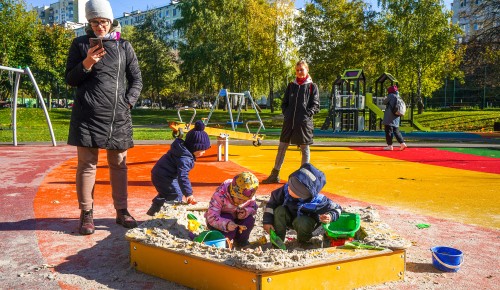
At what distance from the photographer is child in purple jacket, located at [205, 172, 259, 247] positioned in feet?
13.2

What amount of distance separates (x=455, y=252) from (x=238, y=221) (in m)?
1.77

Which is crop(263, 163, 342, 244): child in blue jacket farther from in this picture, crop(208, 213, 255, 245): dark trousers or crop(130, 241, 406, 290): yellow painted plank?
crop(130, 241, 406, 290): yellow painted plank

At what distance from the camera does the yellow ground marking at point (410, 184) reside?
5.88 m

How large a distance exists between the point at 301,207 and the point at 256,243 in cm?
54

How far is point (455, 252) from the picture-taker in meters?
3.63

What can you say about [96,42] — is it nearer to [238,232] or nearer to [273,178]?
[238,232]

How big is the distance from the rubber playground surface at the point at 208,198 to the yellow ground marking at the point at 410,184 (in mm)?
14

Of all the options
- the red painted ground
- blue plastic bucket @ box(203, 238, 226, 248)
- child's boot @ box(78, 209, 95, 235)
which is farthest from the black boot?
the red painted ground

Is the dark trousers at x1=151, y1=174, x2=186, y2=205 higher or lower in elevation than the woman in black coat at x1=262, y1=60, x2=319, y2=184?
lower

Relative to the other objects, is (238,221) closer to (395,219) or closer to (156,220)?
(156,220)

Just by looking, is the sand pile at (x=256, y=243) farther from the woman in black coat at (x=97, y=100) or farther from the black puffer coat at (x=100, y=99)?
the black puffer coat at (x=100, y=99)

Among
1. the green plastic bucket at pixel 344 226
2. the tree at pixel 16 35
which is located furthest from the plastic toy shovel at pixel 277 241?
the tree at pixel 16 35

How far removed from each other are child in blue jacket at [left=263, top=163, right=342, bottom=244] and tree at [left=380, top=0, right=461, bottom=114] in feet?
120

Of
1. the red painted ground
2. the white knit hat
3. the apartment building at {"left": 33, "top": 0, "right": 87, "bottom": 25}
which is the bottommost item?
the red painted ground
